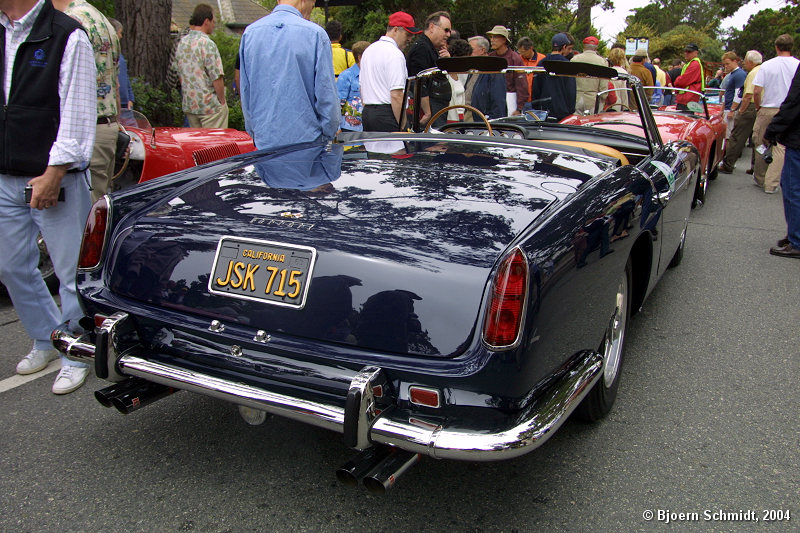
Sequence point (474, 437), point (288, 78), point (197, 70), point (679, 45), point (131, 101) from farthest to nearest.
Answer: point (679, 45) < point (197, 70) < point (131, 101) < point (288, 78) < point (474, 437)

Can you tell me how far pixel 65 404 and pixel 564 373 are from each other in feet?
7.45

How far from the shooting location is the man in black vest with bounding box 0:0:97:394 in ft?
9.54

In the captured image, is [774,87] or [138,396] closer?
[138,396]

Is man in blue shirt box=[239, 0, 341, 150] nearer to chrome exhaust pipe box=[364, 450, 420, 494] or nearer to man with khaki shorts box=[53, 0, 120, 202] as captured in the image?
man with khaki shorts box=[53, 0, 120, 202]

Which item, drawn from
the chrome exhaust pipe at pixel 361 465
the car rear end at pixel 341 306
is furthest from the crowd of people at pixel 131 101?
the chrome exhaust pipe at pixel 361 465

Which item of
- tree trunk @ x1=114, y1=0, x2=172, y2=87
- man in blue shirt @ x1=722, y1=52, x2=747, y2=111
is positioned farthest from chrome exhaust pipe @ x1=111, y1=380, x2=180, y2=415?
man in blue shirt @ x1=722, y1=52, x2=747, y2=111

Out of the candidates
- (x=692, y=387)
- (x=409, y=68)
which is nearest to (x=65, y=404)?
(x=692, y=387)

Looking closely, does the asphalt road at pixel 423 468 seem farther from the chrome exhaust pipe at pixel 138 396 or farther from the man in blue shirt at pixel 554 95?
the man in blue shirt at pixel 554 95

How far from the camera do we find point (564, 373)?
215 centimetres

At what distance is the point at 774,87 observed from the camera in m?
8.25

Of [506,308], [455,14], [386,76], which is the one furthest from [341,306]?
[455,14]

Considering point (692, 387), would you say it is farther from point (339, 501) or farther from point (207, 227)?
point (207, 227)

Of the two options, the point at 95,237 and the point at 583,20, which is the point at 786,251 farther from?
the point at 583,20

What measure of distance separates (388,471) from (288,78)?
290 centimetres
